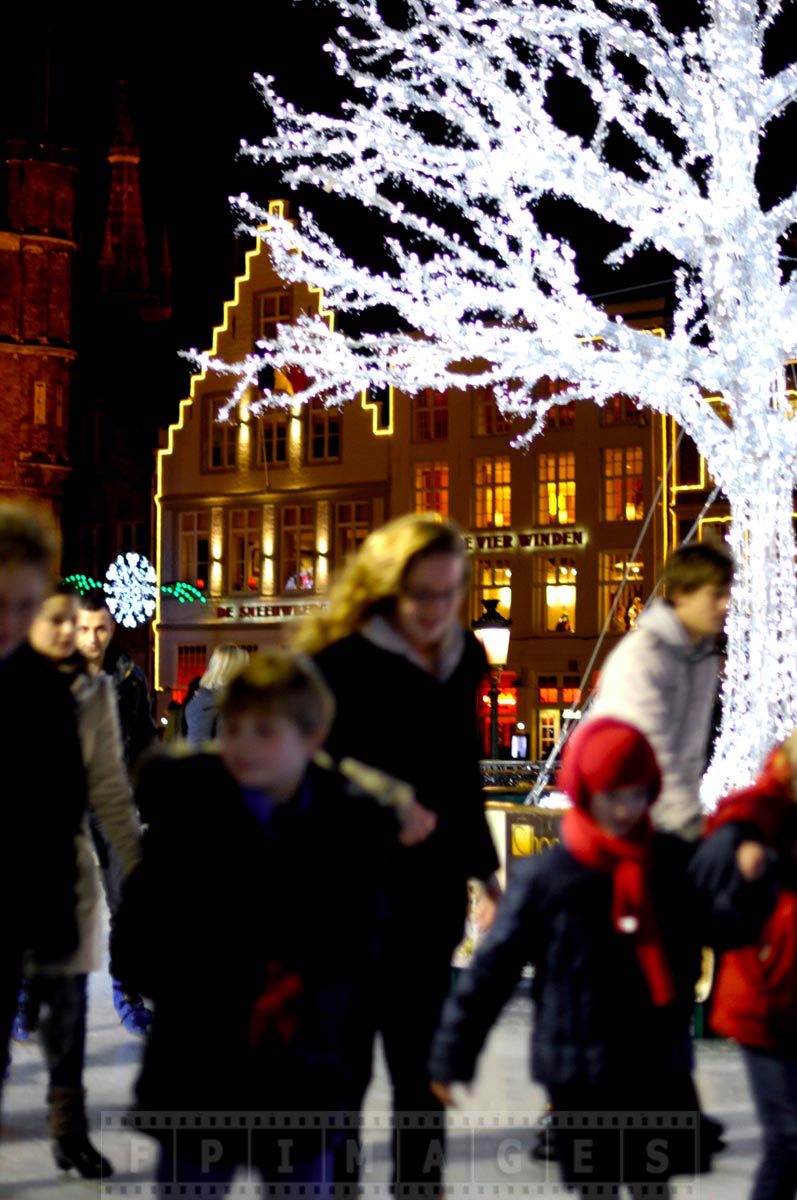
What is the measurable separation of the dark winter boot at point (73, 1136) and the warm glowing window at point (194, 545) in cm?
3405

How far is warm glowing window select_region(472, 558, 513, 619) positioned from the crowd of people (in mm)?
30923

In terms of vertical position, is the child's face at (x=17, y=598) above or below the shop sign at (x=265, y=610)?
below

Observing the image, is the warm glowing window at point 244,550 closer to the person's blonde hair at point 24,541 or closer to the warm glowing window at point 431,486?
the warm glowing window at point 431,486

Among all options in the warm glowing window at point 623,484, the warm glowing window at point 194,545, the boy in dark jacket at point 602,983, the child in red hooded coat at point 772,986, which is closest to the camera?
the boy in dark jacket at point 602,983

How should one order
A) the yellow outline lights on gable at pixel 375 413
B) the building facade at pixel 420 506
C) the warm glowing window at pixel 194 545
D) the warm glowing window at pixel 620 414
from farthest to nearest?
the warm glowing window at pixel 194 545
the yellow outline lights on gable at pixel 375 413
the building facade at pixel 420 506
the warm glowing window at pixel 620 414

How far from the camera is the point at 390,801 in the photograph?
11.0 feet

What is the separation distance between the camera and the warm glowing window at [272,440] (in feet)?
124

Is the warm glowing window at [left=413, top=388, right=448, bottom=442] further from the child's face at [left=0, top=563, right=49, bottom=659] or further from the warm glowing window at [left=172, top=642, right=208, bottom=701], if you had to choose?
the child's face at [left=0, top=563, right=49, bottom=659]

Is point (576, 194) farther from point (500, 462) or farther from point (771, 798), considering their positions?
point (500, 462)

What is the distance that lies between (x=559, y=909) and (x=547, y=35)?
6024 millimetres

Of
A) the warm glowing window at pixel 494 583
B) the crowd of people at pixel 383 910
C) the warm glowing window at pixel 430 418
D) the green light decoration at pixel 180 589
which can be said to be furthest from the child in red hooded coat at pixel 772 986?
the green light decoration at pixel 180 589

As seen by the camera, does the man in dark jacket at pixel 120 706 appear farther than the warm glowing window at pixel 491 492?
No

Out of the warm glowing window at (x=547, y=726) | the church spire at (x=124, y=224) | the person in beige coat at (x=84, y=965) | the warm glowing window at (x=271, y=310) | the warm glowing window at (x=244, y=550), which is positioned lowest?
the warm glowing window at (x=547, y=726)

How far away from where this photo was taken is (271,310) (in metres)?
37.1
